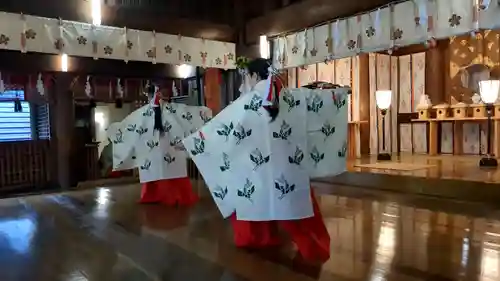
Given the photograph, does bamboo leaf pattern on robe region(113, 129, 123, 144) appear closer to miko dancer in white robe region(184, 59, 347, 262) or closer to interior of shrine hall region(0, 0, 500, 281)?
interior of shrine hall region(0, 0, 500, 281)

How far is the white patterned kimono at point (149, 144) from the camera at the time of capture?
14.1 feet

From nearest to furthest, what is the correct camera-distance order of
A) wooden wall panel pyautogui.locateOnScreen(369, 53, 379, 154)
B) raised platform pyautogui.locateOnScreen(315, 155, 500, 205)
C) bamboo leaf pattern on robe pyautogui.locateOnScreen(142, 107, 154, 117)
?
raised platform pyautogui.locateOnScreen(315, 155, 500, 205)
bamboo leaf pattern on robe pyautogui.locateOnScreen(142, 107, 154, 117)
wooden wall panel pyautogui.locateOnScreen(369, 53, 379, 154)

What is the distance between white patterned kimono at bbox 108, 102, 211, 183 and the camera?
4305 mm

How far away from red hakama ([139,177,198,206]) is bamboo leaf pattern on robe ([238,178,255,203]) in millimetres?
1938

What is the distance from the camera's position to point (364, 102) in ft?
24.5

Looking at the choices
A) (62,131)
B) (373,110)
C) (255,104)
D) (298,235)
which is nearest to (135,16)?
(62,131)

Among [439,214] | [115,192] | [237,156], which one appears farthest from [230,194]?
[115,192]

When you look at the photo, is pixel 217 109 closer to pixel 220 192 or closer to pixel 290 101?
pixel 220 192

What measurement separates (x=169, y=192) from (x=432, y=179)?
277 cm

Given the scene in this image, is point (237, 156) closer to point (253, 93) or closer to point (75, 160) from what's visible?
point (253, 93)

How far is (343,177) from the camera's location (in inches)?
211

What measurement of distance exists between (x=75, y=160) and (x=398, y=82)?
6.08m

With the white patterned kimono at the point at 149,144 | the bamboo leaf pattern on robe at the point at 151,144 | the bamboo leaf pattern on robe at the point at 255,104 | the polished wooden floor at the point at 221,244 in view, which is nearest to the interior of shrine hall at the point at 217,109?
the polished wooden floor at the point at 221,244

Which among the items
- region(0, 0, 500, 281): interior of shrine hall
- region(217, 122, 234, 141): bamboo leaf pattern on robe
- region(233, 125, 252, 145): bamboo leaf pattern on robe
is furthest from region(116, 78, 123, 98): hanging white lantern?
region(233, 125, 252, 145): bamboo leaf pattern on robe
